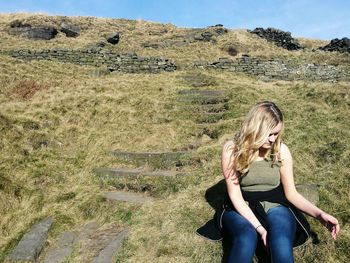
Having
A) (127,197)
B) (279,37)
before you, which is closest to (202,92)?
(127,197)

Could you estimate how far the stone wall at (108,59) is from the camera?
22.3m

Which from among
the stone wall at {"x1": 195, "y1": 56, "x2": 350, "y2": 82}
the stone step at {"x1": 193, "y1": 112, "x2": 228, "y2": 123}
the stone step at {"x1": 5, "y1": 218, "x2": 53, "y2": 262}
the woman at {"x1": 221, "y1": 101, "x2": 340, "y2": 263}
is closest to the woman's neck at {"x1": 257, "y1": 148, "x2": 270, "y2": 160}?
the woman at {"x1": 221, "y1": 101, "x2": 340, "y2": 263}

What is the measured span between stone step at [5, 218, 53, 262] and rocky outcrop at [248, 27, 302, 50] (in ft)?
118

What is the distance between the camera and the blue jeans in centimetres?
420

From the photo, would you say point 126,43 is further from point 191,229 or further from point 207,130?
point 191,229

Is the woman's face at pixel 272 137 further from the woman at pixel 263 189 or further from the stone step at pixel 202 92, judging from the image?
the stone step at pixel 202 92

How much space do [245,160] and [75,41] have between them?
32.2m

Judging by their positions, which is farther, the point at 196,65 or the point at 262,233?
the point at 196,65

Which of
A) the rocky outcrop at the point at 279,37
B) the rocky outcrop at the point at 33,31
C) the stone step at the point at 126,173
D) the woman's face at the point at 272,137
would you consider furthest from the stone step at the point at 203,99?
the rocky outcrop at the point at 279,37

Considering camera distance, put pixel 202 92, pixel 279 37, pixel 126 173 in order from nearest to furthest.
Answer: pixel 126 173 → pixel 202 92 → pixel 279 37

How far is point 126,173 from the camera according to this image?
8531mm

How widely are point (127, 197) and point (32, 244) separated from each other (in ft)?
6.69

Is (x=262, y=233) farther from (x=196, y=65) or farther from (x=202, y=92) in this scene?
(x=196, y=65)

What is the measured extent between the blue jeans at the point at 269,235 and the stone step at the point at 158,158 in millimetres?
4059
